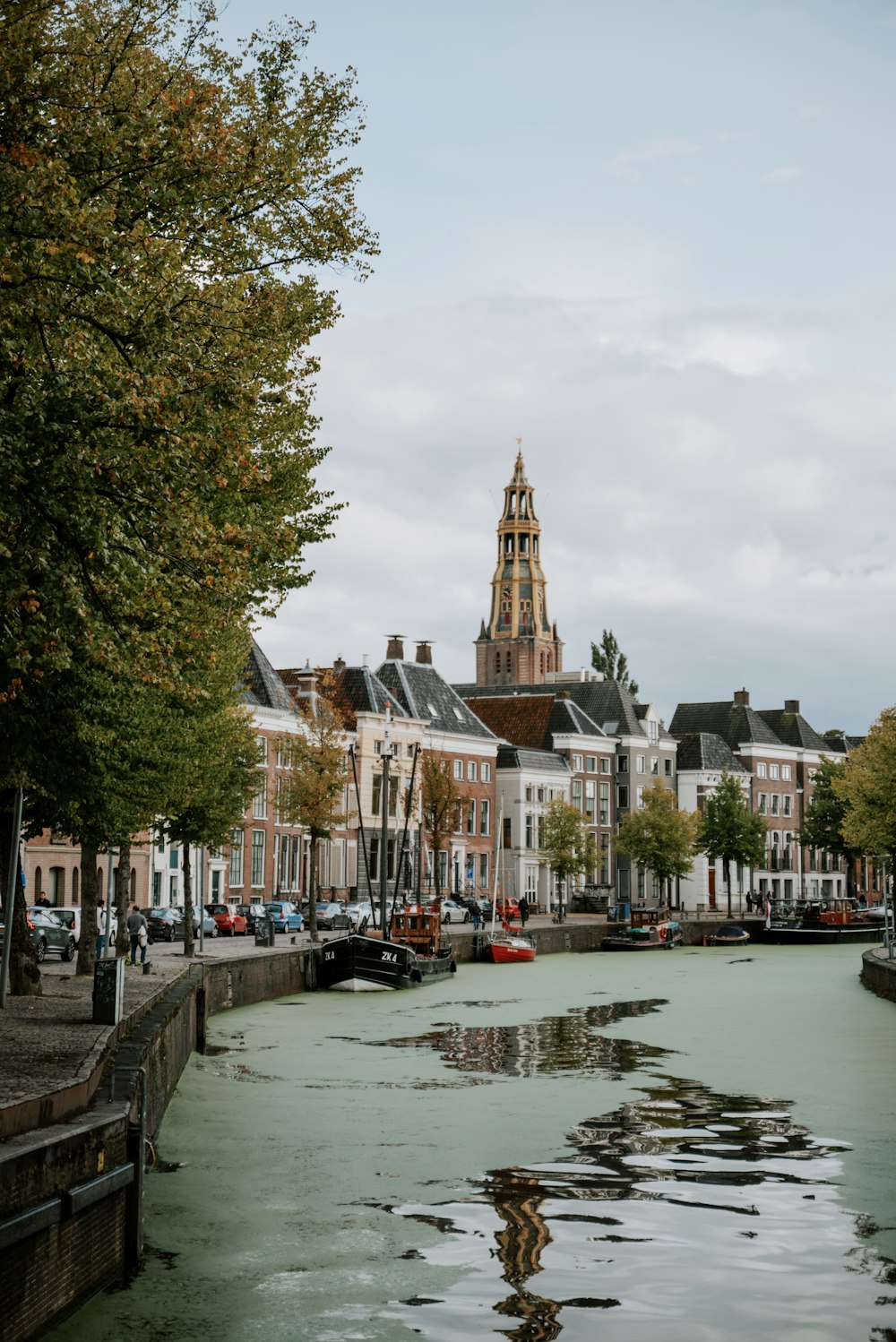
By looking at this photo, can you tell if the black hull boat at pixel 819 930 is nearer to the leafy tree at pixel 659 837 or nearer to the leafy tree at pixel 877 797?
the leafy tree at pixel 659 837

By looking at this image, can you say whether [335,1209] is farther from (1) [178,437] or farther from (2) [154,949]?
(2) [154,949]

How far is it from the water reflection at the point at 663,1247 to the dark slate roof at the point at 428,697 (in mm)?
77474

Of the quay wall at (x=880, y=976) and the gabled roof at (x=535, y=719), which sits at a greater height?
the gabled roof at (x=535, y=719)

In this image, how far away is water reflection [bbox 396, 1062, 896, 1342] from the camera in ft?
52.8

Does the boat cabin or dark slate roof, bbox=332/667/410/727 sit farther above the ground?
dark slate roof, bbox=332/667/410/727

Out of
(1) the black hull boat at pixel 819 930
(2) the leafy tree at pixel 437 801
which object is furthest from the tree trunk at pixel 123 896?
(1) the black hull boat at pixel 819 930

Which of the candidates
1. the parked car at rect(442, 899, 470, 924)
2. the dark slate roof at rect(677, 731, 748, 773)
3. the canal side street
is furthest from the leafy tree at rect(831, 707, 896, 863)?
the dark slate roof at rect(677, 731, 748, 773)

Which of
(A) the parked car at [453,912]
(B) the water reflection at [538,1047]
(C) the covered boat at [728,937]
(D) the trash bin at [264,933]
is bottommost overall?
(C) the covered boat at [728,937]

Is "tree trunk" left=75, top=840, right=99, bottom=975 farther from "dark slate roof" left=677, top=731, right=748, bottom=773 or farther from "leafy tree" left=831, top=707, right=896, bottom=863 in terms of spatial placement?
"dark slate roof" left=677, top=731, right=748, bottom=773

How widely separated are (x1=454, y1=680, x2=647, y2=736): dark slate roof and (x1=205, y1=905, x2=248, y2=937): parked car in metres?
55.9

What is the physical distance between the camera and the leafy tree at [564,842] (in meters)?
104

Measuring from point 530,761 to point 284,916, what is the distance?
46.1 m

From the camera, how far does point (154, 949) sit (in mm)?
54656

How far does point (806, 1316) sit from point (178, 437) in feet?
34.8
